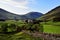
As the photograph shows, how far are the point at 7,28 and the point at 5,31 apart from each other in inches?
210

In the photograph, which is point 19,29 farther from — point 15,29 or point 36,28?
point 36,28

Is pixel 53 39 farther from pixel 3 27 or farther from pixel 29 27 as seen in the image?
pixel 3 27

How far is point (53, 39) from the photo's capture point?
5256 centimetres

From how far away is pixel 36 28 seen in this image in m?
97.6

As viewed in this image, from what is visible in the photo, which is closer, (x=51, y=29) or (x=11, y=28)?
(x=51, y=29)

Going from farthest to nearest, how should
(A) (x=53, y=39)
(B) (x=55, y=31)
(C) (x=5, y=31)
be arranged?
(C) (x=5, y=31), (B) (x=55, y=31), (A) (x=53, y=39)

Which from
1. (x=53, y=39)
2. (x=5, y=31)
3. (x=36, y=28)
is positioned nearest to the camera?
(x=53, y=39)

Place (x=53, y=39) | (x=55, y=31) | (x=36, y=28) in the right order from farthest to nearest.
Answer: (x=36, y=28), (x=55, y=31), (x=53, y=39)

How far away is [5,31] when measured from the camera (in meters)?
105

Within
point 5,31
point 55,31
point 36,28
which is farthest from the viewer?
point 5,31

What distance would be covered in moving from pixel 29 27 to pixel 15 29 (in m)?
9.40

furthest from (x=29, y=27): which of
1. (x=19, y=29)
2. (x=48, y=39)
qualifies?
(x=48, y=39)

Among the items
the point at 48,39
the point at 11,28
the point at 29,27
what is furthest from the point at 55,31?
the point at 11,28

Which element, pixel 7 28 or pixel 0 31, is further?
pixel 7 28
